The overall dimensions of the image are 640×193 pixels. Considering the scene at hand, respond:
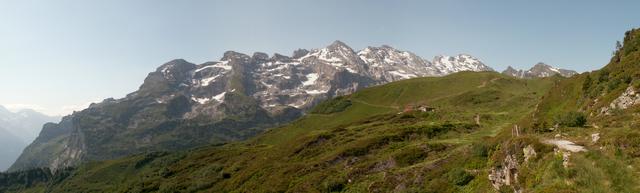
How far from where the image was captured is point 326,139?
160m

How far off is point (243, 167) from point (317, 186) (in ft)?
291

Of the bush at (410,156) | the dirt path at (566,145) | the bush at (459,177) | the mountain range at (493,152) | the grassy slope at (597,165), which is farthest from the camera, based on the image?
the bush at (410,156)

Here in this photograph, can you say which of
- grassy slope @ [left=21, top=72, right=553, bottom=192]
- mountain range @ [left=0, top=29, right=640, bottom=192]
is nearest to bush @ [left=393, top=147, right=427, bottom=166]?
grassy slope @ [left=21, top=72, right=553, bottom=192]

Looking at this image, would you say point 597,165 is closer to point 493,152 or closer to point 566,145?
point 566,145

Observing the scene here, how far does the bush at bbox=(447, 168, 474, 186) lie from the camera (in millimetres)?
59994

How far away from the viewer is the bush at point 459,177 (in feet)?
197

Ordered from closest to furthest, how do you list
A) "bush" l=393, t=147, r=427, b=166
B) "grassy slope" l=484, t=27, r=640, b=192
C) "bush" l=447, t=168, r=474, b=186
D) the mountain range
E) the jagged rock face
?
"grassy slope" l=484, t=27, r=640, b=192 < the mountain range < the jagged rock face < "bush" l=447, t=168, r=474, b=186 < "bush" l=393, t=147, r=427, b=166

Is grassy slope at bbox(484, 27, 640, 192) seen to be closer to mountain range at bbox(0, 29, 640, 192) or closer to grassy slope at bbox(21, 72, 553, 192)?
mountain range at bbox(0, 29, 640, 192)

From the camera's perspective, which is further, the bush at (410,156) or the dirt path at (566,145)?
the bush at (410,156)

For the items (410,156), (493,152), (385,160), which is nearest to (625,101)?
(493,152)

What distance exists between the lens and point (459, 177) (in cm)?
6181

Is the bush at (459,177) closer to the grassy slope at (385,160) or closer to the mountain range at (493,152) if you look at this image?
the grassy slope at (385,160)

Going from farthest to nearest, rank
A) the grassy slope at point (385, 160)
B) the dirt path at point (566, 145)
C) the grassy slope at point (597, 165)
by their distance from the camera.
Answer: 1. the grassy slope at point (385, 160)
2. the dirt path at point (566, 145)
3. the grassy slope at point (597, 165)

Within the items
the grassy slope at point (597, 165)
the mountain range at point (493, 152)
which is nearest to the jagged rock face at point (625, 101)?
the mountain range at point (493, 152)
